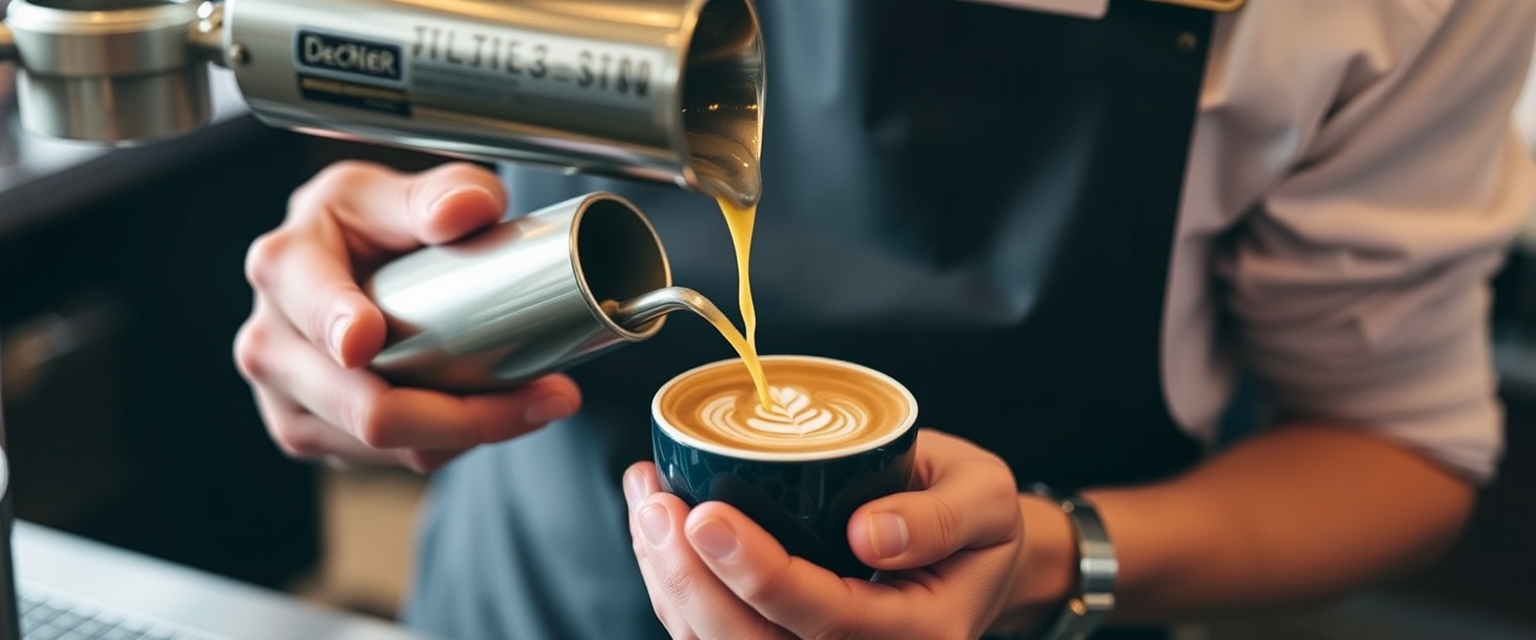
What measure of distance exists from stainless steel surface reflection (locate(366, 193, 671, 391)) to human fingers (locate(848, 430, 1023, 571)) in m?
0.15

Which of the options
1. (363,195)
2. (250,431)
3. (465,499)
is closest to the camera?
(363,195)

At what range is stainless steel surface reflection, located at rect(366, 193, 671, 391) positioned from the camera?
27.1 inches

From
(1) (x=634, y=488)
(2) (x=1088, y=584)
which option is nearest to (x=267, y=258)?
(1) (x=634, y=488)

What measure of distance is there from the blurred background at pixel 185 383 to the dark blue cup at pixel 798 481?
1.22m

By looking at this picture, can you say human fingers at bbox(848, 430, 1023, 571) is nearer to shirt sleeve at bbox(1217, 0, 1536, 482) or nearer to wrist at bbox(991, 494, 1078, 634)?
→ wrist at bbox(991, 494, 1078, 634)

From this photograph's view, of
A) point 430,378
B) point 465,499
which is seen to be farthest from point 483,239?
point 465,499

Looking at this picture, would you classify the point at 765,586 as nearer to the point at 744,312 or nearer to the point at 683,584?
the point at 683,584

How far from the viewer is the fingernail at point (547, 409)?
821 millimetres

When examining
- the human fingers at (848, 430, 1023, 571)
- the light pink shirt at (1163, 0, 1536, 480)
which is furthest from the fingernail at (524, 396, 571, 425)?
the light pink shirt at (1163, 0, 1536, 480)

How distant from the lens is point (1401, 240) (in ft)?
2.90

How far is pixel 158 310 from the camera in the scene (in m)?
2.04

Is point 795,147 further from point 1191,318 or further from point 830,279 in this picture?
point 1191,318

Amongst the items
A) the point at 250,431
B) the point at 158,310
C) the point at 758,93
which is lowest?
the point at 250,431

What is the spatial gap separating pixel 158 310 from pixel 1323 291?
64.8 inches
